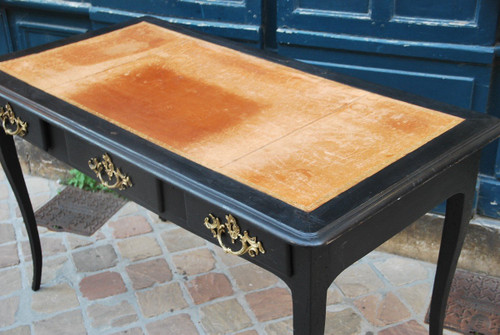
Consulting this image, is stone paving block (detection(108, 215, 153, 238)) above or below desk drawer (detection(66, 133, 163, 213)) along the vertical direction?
below

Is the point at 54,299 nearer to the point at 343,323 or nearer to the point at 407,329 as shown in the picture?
the point at 343,323

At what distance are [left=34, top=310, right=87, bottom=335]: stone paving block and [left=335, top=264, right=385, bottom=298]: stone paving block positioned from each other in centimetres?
129

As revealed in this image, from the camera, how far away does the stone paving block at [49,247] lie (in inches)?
146

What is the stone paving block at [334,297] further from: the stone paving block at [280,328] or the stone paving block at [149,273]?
the stone paving block at [149,273]

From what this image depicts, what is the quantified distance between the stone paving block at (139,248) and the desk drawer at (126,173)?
3.87 ft

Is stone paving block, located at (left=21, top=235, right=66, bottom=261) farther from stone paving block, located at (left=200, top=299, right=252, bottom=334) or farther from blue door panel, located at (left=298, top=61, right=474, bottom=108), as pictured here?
blue door panel, located at (left=298, top=61, right=474, bottom=108)

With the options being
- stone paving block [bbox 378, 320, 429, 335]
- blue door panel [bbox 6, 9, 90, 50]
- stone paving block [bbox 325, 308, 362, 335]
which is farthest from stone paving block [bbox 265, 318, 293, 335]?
blue door panel [bbox 6, 9, 90, 50]

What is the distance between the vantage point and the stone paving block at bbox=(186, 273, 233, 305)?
335cm

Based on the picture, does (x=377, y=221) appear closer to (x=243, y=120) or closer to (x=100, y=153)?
(x=243, y=120)

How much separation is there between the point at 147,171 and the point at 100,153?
38 cm

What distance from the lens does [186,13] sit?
3.72 m

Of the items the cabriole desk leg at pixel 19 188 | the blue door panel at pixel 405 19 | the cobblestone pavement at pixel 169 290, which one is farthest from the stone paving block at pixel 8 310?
the blue door panel at pixel 405 19

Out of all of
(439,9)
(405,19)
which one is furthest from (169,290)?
(439,9)

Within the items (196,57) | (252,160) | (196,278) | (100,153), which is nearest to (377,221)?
(252,160)
